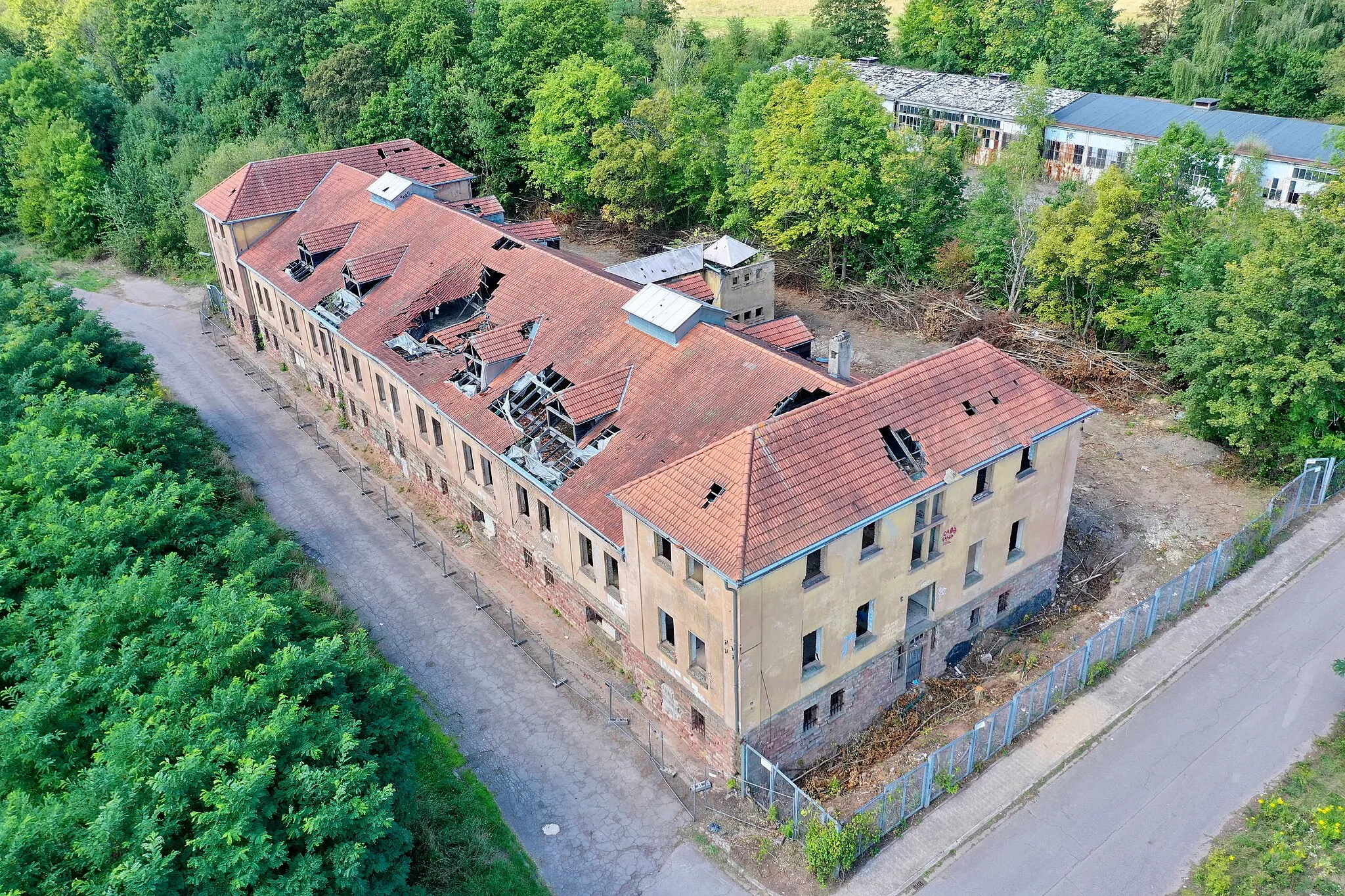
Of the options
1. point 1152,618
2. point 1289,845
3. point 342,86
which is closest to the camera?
point 1289,845

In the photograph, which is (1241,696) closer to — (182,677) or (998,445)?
(998,445)

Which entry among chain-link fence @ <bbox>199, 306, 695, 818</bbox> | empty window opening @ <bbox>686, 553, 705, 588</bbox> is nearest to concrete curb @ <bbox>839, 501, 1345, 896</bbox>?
chain-link fence @ <bbox>199, 306, 695, 818</bbox>

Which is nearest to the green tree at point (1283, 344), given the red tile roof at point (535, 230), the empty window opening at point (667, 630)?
the empty window opening at point (667, 630)

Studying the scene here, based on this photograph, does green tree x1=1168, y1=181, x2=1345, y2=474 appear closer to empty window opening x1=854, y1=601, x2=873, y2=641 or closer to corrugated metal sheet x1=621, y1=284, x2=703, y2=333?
empty window opening x1=854, y1=601, x2=873, y2=641

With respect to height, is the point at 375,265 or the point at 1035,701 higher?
the point at 375,265

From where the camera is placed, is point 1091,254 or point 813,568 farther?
point 1091,254

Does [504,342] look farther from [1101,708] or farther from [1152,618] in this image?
[1152,618]

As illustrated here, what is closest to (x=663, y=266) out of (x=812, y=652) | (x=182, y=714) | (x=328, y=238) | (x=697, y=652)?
(x=328, y=238)
